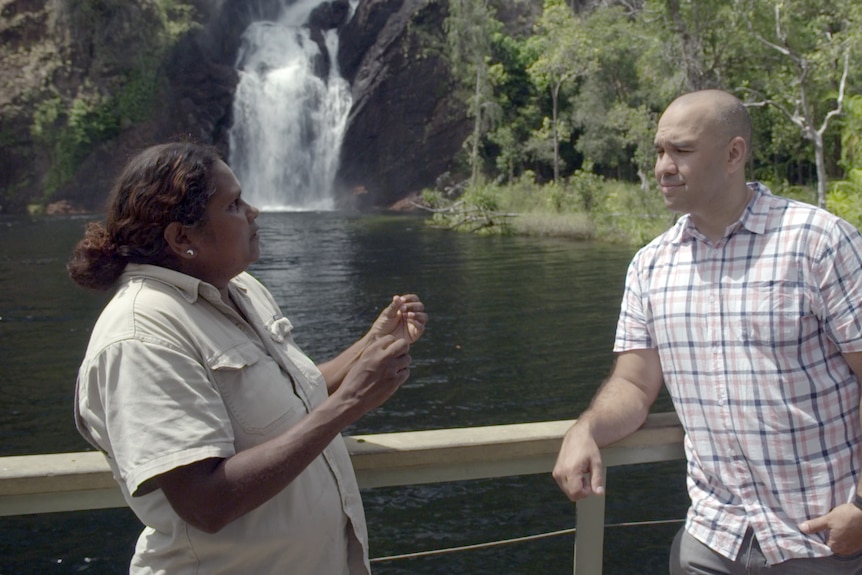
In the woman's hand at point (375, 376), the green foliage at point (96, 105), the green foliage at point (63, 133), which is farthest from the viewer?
the green foliage at point (96, 105)

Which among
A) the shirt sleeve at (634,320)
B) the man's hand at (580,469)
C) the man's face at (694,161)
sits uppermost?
the man's face at (694,161)

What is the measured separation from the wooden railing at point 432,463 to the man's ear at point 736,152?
627 millimetres

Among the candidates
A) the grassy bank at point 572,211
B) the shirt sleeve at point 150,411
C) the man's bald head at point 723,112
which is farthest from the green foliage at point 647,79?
the shirt sleeve at point 150,411

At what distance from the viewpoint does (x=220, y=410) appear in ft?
5.47

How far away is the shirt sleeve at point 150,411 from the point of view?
1.58 meters

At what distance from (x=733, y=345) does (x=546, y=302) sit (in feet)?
49.6

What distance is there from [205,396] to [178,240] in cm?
35

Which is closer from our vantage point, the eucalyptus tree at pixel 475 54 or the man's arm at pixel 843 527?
the man's arm at pixel 843 527

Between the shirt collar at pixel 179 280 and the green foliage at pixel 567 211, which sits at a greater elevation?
the shirt collar at pixel 179 280

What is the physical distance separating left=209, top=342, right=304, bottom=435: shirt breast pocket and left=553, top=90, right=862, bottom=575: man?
625 millimetres

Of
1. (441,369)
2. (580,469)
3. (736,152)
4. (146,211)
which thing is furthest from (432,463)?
(441,369)

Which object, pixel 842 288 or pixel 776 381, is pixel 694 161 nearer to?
pixel 842 288

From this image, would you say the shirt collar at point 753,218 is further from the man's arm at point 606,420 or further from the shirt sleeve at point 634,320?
the man's arm at point 606,420

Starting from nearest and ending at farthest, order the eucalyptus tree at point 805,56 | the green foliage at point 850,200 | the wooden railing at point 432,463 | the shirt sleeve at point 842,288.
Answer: the wooden railing at point 432,463 < the shirt sleeve at point 842,288 < the green foliage at point 850,200 < the eucalyptus tree at point 805,56
